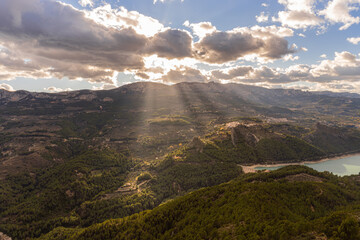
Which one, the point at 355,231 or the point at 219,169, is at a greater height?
the point at 355,231

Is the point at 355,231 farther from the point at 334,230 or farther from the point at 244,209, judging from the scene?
the point at 244,209

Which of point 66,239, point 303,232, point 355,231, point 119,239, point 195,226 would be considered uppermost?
point 355,231

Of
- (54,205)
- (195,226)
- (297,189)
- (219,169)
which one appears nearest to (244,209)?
(195,226)

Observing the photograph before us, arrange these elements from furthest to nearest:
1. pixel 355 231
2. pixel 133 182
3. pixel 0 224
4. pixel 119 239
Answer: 1. pixel 133 182
2. pixel 0 224
3. pixel 119 239
4. pixel 355 231

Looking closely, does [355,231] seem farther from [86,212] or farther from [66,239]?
[86,212]

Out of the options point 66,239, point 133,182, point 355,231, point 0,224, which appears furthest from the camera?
point 133,182

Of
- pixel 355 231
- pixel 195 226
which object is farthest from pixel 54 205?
pixel 355 231

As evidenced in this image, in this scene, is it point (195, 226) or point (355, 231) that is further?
point (195, 226)
